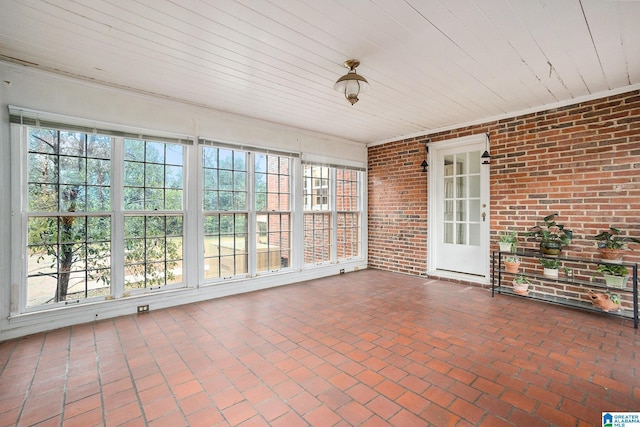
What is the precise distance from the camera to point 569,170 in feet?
12.4

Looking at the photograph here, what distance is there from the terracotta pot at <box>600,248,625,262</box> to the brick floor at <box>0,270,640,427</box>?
69 centimetres

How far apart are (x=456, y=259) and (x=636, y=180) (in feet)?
7.90

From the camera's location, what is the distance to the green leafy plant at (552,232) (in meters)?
3.57

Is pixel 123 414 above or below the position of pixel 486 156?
below

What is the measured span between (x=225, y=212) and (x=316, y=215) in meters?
1.84

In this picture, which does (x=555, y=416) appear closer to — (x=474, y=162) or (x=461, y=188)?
(x=461, y=188)

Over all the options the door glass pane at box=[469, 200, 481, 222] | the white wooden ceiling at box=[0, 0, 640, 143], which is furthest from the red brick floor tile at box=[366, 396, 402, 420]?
the door glass pane at box=[469, 200, 481, 222]

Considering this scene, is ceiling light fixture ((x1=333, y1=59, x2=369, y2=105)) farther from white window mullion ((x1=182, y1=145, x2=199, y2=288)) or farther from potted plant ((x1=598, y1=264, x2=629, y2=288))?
potted plant ((x1=598, y1=264, x2=629, y2=288))

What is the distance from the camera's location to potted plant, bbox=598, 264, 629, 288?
10.5 ft

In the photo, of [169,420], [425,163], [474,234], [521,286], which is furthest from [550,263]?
[169,420]

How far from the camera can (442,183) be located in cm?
519

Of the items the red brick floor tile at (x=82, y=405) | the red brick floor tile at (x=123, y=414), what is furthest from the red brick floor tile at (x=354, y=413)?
the red brick floor tile at (x=82, y=405)

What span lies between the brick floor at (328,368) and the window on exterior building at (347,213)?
241cm

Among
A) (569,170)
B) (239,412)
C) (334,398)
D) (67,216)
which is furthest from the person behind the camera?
(569,170)
